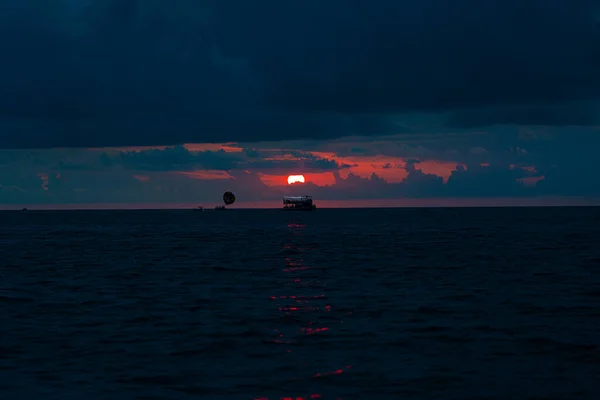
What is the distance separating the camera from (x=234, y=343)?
27172mm

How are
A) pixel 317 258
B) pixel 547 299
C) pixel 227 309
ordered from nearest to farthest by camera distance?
1. pixel 227 309
2. pixel 547 299
3. pixel 317 258

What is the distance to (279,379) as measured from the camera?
21953mm

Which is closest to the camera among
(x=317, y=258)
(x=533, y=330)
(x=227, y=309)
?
(x=533, y=330)

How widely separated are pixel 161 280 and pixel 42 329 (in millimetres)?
20048

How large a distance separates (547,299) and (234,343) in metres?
19.4

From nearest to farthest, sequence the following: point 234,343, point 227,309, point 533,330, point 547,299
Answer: point 234,343, point 533,330, point 227,309, point 547,299

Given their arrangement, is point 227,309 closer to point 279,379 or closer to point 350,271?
point 279,379

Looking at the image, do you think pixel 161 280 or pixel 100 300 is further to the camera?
pixel 161 280

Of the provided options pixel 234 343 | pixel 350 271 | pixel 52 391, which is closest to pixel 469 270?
pixel 350 271

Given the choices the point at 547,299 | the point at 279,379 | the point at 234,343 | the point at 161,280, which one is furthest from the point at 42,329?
the point at 547,299

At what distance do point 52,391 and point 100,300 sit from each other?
61.7 ft

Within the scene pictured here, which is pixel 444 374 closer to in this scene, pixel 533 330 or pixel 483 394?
pixel 483 394

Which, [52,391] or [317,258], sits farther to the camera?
[317,258]

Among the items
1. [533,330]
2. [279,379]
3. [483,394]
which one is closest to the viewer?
[483,394]
